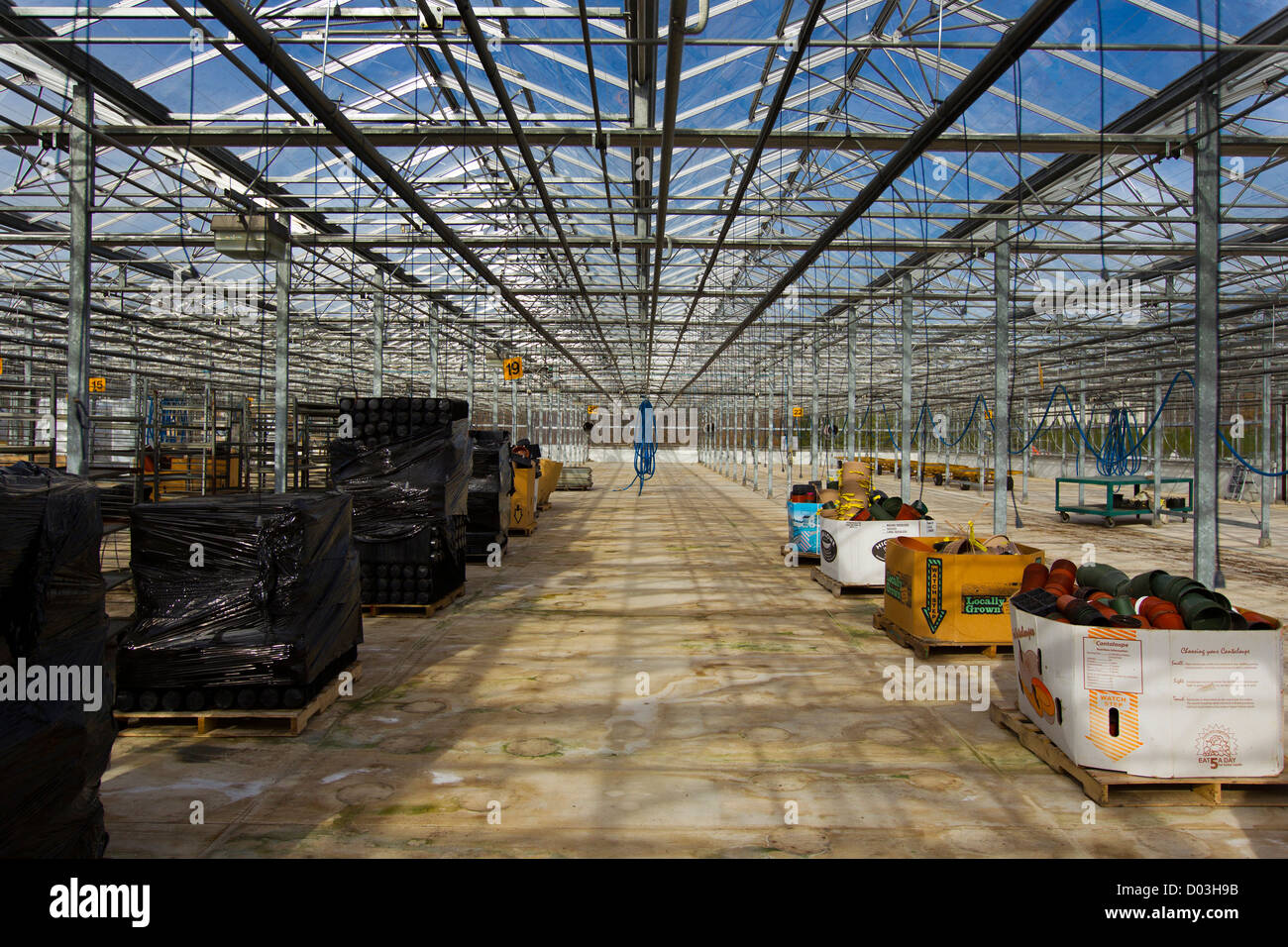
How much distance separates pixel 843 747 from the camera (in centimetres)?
543

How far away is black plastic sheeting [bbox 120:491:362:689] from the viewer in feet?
18.3

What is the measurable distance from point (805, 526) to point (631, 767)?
8.83 metres

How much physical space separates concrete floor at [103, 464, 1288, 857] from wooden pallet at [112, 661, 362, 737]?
0.44ft

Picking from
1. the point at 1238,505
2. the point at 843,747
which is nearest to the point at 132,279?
the point at 843,747

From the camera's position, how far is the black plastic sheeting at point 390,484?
9484 mm

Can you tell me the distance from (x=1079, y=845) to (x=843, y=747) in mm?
1625

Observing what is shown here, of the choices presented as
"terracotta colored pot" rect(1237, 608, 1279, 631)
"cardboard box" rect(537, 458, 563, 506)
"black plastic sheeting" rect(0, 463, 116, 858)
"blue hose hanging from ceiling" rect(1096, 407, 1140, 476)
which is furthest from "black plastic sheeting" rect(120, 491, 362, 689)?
"blue hose hanging from ceiling" rect(1096, 407, 1140, 476)

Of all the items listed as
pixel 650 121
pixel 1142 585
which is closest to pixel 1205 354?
pixel 1142 585

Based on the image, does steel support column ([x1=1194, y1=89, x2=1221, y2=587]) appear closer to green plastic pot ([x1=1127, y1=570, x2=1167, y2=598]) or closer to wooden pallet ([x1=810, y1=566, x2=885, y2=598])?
green plastic pot ([x1=1127, y1=570, x2=1167, y2=598])

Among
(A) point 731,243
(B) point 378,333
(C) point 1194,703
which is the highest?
(A) point 731,243

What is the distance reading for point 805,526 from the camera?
1334 cm

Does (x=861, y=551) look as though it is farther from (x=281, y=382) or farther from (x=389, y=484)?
(x=281, y=382)

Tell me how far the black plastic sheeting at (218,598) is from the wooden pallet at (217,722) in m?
0.20
